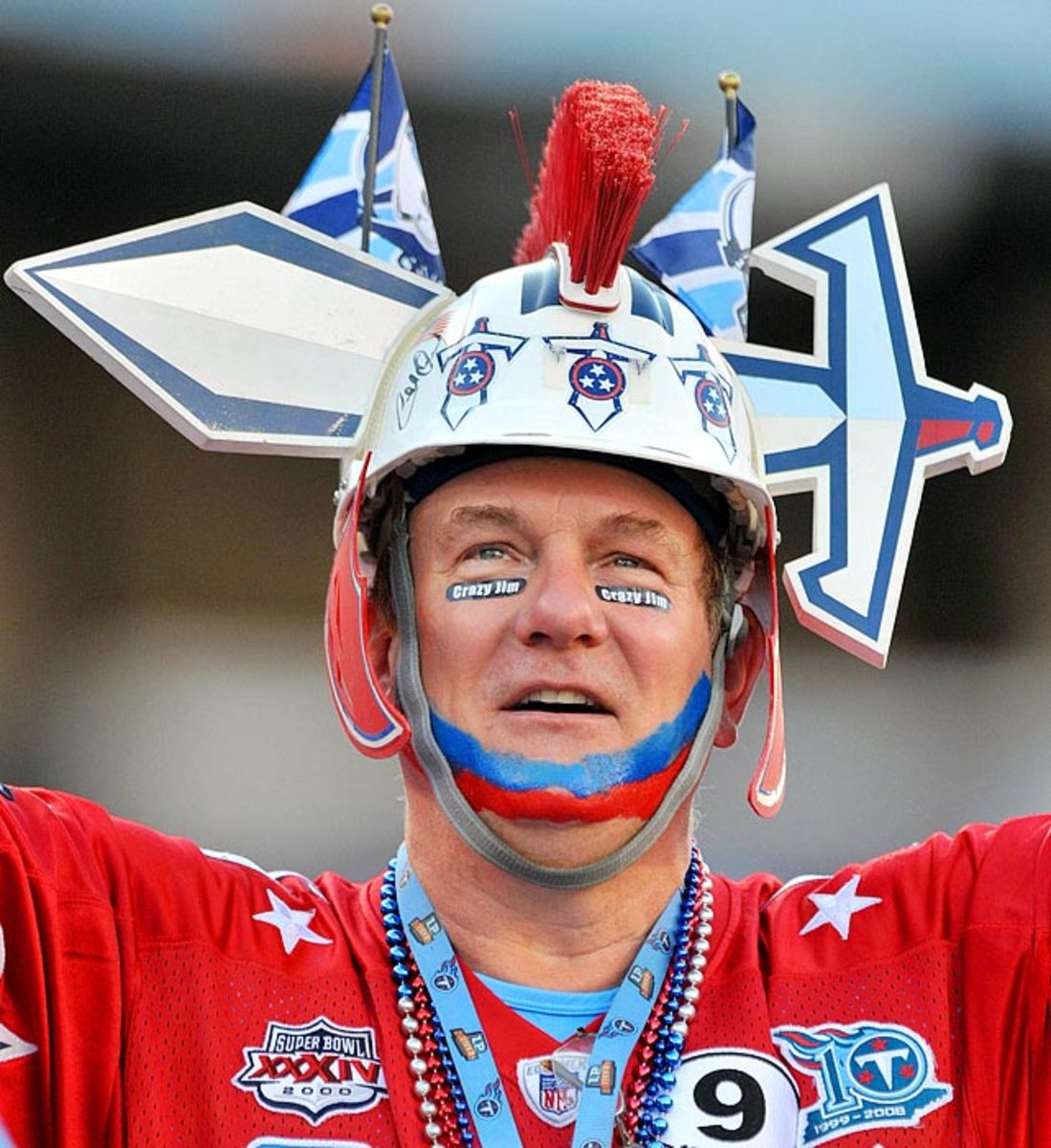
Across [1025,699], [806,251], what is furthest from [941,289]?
[806,251]

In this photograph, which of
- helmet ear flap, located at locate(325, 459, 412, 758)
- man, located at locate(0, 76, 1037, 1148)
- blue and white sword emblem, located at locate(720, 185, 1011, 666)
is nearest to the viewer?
man, located at locate(0, 76, 1037, 1148)

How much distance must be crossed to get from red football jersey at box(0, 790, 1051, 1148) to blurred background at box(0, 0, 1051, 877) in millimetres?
3108

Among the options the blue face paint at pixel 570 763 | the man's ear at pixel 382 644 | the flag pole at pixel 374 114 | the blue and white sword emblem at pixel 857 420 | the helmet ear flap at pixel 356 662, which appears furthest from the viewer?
the flag pole at pixel 374 114

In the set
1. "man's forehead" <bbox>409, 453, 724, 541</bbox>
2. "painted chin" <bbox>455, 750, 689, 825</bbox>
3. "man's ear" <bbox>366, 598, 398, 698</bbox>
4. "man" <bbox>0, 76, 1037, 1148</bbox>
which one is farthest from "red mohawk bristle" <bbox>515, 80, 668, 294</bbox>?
"painted chin" <bbox>455, 750, 689, 825</bbox>

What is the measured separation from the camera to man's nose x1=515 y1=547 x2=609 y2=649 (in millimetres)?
2662

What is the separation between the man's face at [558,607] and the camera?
268 centimetres

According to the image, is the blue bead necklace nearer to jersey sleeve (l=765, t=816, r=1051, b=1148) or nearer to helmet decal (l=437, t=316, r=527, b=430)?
jersey sleeve (l=765, t=816, r=1051, b=1148)

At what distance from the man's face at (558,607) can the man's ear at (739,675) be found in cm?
14

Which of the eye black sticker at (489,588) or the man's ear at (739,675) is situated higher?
the eye black sticker at (489,588)

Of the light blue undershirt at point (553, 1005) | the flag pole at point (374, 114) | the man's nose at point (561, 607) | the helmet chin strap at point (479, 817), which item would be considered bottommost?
the light blue undershirt at point (553, 1005)

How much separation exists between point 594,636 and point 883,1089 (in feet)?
2.10

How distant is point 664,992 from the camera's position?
272 cm

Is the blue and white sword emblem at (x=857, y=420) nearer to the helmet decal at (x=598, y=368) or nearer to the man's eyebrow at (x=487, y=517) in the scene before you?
the helmet decal at (x=598, y=368)

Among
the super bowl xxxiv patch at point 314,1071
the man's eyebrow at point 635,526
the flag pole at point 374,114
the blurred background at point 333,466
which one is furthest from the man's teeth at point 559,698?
the blurred background at point 333,466
